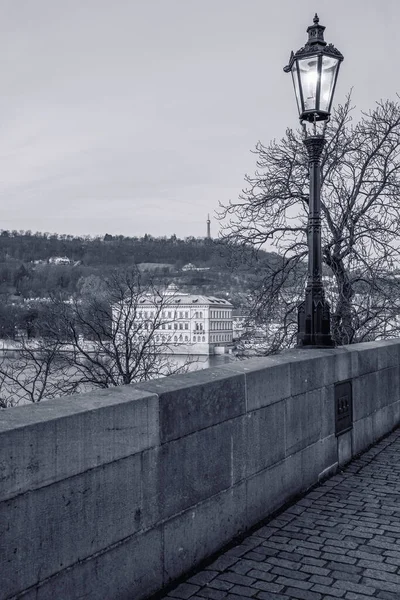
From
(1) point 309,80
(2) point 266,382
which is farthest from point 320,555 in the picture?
(1) point 309,80

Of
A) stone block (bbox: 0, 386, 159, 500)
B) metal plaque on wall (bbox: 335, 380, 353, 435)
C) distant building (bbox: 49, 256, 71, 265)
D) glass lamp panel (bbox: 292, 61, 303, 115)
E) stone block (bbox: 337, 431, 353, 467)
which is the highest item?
distant building (bbox: 49, 256, 71, 265)

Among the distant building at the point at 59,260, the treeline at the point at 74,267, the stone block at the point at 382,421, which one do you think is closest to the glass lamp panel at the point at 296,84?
the stone block at the point at 382,421

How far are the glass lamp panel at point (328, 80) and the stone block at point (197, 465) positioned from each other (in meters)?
3.75

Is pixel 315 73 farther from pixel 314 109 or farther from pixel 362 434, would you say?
pixel 362 434

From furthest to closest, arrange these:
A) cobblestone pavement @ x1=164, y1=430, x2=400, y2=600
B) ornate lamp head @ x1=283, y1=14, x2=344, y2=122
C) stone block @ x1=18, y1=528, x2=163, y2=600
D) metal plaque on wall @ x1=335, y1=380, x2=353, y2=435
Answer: ornate lamp head @ x1=283, y1=14, x2=344, y2=122
metal plaque on wall @ x1=335, y1=380, x2=353, y2=435
cobblestone pavement @ x1=164, y1=430, x2=400, y2=600
stone block @ x1=18, y1=528, x2=163, y2=600

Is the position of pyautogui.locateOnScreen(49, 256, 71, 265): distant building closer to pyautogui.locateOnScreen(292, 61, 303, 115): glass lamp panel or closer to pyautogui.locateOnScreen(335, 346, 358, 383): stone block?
pyautogui.locateOnScreen(292, 61, 303, 115): glass lamp panel

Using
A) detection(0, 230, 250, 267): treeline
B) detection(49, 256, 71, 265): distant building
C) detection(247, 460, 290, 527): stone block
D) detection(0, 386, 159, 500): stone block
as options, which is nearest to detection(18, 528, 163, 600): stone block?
detection(0, 386, 159, 500): stone block

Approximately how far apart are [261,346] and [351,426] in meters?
10.3

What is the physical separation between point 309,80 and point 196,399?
13.5ft

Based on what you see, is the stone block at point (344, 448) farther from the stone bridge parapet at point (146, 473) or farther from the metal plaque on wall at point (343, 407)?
the stone bridge parapet at point (146, 473)

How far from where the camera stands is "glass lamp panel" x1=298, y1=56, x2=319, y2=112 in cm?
666

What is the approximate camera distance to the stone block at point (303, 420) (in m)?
5.24

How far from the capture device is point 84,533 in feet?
9.99

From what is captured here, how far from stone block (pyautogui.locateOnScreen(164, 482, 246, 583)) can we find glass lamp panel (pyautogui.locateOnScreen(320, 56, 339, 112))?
4.06 meters
